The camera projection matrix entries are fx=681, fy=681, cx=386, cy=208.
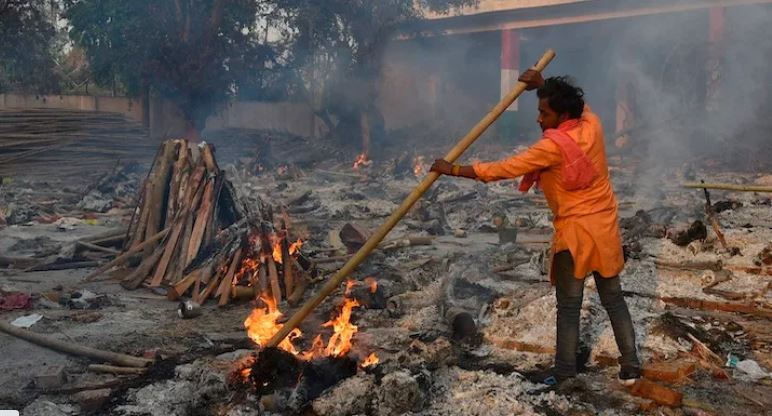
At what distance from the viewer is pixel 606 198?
163 inches

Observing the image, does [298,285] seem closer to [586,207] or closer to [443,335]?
[443,335]

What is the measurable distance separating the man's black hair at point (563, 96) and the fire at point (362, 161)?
17523 millimetres

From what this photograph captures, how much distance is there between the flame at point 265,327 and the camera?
16.4 ft

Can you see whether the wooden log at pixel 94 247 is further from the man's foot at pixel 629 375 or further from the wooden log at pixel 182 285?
the man's foot at pixel 629 375

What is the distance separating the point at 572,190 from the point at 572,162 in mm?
216

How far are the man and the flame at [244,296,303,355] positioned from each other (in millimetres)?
1845

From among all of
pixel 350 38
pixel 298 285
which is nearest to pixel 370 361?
pixel 298 285

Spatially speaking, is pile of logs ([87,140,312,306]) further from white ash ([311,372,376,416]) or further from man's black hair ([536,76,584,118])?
man's black hair ([536,76,584,118])

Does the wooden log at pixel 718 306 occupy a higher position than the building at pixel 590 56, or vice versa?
the building at pixel 590 56

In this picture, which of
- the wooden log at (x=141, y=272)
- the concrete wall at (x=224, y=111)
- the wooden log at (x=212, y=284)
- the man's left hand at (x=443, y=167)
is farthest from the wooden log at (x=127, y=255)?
the concrete wall at (x=224, y=111)

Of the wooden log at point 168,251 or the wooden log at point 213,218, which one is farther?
the wooden log at point 213,218

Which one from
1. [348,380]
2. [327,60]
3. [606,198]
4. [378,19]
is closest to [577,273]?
[606,198]

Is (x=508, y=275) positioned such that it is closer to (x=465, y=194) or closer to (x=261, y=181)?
(x=465, y=194)

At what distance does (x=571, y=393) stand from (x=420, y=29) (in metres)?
21.9
